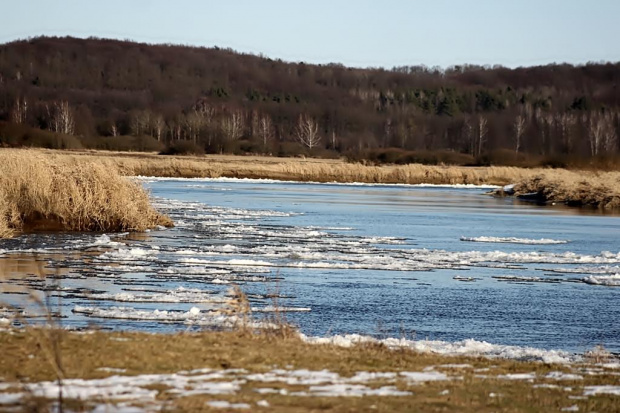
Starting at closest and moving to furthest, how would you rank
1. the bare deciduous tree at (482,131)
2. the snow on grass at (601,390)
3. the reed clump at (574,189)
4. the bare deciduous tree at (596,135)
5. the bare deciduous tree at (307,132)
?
the snow on grass at (601,390)
the reed clump at (574,189)
the bare deciduous tree at (596,135)
the bare deciduous tree at (482,131)
the bare deciduous tree at (307,132)

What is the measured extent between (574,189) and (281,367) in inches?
1813

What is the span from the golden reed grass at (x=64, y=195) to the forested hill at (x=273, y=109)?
244 feet

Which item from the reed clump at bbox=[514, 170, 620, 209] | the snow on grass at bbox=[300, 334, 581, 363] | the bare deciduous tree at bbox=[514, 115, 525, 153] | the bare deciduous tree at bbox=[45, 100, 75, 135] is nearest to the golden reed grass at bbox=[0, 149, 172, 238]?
the snow on grass at bbox=[300, 334, 581, 363]

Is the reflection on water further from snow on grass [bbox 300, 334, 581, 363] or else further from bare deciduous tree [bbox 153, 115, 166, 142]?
bare deciduous tree [bbox 153, 115, 166, 142]

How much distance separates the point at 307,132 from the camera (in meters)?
150

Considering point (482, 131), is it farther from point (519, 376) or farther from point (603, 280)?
point (519, 376)

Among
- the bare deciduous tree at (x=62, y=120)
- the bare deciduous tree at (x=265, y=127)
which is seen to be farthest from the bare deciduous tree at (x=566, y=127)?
the bare deciduous tree at (x=62, y=120)

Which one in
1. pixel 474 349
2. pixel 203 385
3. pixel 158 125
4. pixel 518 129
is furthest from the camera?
pixel 518 129

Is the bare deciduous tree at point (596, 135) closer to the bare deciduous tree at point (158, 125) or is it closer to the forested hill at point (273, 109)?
the forested hill at point (273, 109)

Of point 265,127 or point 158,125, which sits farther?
point 265,127

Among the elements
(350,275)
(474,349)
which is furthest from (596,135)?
(474,349)

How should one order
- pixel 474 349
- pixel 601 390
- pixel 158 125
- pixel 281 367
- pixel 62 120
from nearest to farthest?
pixel 601 390 < pixel 281 367 < pixel 474 349 < pixel 62 120 < pixel 158 125

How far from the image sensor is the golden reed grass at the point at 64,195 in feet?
84.7

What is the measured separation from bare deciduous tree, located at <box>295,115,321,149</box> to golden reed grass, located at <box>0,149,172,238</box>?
114 metres
